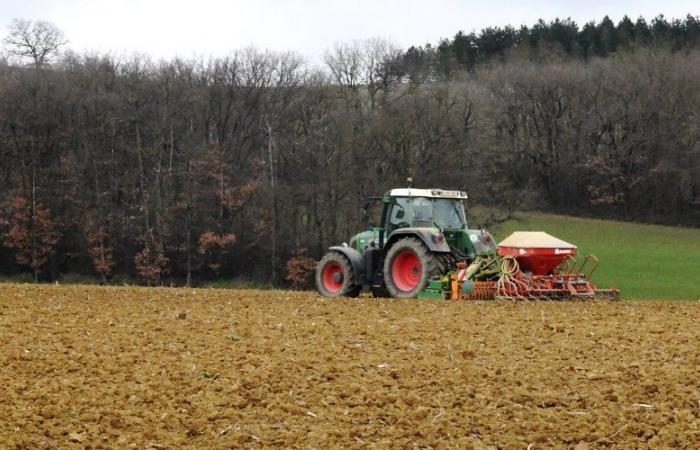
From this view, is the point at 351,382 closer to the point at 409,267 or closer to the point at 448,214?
the point at 409,267

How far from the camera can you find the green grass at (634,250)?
3559 cm

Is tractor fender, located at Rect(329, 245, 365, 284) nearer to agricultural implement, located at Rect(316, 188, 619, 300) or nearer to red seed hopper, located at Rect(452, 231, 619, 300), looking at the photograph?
agricultural implement, located at Rect(316, 188, 619, 300)

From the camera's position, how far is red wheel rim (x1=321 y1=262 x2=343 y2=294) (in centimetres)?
1823

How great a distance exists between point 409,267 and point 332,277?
83.3 inches

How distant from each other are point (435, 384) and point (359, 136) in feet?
117

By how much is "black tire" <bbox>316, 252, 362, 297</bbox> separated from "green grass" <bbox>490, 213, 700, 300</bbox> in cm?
1598

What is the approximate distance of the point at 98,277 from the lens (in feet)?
133

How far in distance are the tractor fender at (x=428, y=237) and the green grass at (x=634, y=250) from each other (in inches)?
654

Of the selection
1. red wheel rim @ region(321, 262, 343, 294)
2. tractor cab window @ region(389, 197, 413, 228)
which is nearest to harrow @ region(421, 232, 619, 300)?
tractor cab window @ region(389, 197, 413, 228)

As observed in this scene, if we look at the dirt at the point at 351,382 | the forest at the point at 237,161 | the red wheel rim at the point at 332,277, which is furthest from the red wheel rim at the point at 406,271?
the forest at the point at 237,161

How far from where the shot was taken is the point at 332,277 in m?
18.6

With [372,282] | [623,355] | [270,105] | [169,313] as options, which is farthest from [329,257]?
[270,105]

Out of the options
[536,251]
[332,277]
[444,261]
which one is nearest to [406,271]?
[444,261]

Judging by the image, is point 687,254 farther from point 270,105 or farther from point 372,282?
point 372,282
